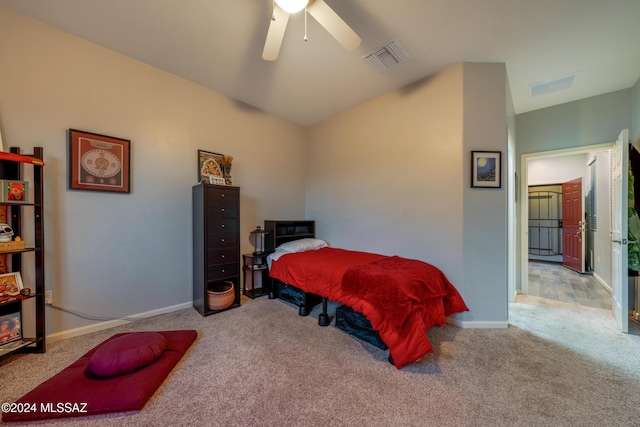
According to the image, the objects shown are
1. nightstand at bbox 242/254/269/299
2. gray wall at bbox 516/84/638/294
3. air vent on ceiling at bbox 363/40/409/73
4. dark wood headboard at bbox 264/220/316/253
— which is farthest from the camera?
dark wood headboard at bbox 264/220/316/253

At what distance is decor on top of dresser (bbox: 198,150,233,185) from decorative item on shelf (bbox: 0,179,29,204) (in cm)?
143

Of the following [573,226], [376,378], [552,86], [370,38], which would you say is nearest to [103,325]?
[376,378]

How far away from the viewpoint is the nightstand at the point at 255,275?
334 centimetres

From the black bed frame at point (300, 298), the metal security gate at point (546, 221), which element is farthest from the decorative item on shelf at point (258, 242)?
the metal security gate at point (546, 221)

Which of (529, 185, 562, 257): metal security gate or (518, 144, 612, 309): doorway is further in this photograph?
(529, 185, 562, 257): metal security gate

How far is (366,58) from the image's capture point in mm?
2420

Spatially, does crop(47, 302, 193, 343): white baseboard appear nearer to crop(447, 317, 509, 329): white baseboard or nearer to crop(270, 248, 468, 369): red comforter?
crop(270, 248, 468, 369): red comforter

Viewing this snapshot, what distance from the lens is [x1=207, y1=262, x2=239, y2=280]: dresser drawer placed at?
269 cm

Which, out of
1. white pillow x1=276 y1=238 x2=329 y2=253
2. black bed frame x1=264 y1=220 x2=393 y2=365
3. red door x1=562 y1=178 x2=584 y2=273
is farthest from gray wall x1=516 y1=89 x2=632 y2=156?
black bed frame x1=264 y1=220 x2=393 y2=365

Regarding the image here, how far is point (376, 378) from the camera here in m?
1.67

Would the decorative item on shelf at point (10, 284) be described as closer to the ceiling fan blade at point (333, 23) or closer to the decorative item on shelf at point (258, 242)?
the decorative item on shelf at point (258, 242)

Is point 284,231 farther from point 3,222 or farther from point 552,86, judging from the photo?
point 552,86

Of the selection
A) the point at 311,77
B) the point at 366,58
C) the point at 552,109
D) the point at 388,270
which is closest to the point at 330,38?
the point at 366,58

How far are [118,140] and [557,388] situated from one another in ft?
14.2
